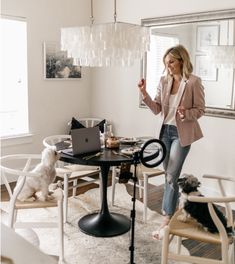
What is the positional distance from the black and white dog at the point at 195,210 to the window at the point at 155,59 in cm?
205

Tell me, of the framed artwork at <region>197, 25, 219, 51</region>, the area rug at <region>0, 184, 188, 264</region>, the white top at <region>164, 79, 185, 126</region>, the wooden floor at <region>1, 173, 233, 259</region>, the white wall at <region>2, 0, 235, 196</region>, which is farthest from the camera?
the white wall at <region>2, 0, 235, 196</region>

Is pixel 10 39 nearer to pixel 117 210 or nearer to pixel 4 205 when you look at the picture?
pixel 4 205

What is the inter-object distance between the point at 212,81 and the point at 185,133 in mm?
1008

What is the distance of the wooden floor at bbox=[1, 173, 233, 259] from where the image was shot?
8.54 ft

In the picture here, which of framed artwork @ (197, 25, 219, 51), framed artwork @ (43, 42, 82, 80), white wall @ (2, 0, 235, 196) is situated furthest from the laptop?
framed artwork @ (43, 42, 82, 80)

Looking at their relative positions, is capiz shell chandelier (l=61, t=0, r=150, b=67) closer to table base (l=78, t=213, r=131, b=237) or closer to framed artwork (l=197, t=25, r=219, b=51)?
framed artwork (l=197, t=25, r=219, b=51)

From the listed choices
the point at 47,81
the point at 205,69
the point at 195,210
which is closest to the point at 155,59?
the point at 205,69

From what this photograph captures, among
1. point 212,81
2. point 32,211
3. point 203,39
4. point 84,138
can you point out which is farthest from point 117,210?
point 203,39

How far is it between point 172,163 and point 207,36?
1447mm

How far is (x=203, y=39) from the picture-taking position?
3496 mm

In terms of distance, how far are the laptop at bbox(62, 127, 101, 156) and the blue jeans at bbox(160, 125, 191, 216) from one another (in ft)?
1.87

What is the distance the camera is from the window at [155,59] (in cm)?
388

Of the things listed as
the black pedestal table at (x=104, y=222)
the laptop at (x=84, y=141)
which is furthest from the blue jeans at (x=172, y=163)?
the laptop at (x=84, y=141)

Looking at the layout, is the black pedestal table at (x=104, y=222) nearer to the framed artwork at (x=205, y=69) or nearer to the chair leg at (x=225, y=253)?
the chair leg at (x=225, y=253)
